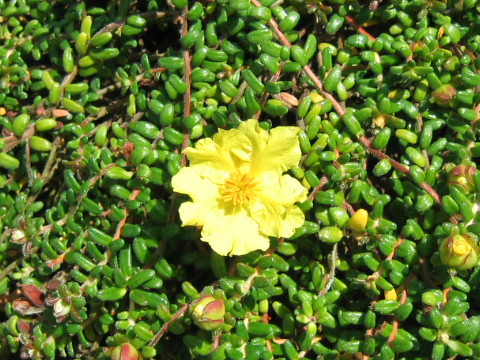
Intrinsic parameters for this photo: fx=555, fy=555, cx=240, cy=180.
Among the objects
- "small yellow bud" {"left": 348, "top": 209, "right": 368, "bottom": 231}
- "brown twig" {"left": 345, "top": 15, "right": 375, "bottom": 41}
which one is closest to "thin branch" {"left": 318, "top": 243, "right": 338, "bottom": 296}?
"small yellow bud" {"left": 348, "top": 209, "right": 368, "bottom": 231}

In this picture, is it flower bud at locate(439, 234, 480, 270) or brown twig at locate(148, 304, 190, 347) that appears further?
brown twig at locate(148, 304, 190, 347)

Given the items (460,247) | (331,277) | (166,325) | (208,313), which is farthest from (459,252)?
(166,325)

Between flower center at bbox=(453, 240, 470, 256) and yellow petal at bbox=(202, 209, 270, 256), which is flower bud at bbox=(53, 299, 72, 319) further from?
flower center at bbox=(453, 240, 470, 256)

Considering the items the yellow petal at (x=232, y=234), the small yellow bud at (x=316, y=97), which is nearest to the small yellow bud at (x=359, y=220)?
the yellow petal at (x=232, y=234)

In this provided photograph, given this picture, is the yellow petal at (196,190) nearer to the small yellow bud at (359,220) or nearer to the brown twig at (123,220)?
the brown twig at (123,220)

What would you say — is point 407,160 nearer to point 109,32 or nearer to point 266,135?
point 266,135

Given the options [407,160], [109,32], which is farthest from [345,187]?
[109,32]

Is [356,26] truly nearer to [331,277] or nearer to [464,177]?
[464,177]
